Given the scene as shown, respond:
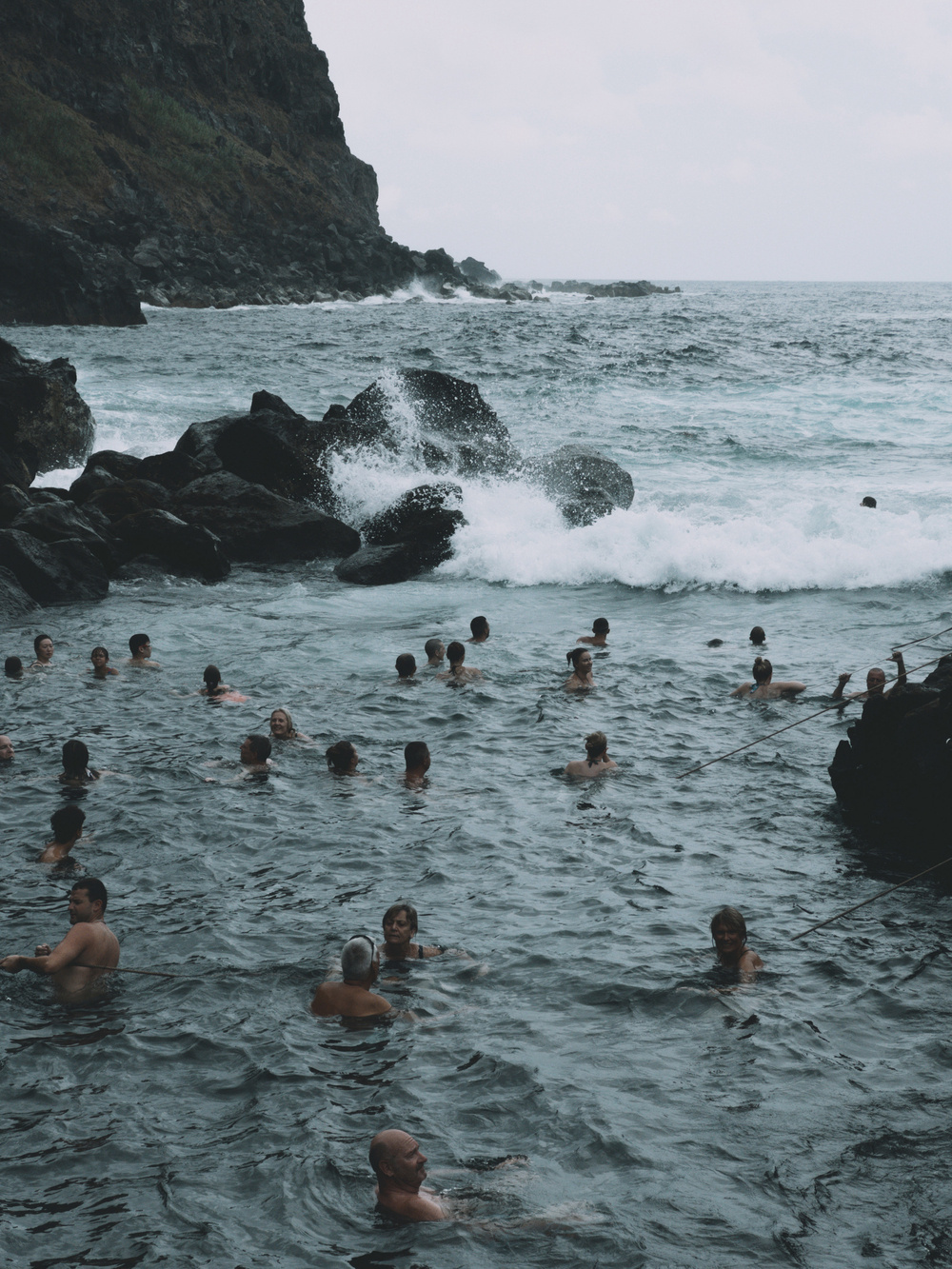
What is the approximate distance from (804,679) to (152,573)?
10.9 meters

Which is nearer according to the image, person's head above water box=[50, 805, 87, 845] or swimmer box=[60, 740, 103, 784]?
person's head above water box=[50, 805, 87, 845]

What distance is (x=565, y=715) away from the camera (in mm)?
12789

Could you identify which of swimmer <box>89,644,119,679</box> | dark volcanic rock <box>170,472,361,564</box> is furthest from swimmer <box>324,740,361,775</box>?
dark volcanic rock <box>170,472,361,564</box>

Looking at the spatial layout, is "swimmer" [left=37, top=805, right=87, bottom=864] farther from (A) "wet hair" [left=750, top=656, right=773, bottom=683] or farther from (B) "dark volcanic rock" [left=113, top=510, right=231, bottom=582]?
(B) "dark volcanic rock" [left=113, top=510, right=231, bottom=582]

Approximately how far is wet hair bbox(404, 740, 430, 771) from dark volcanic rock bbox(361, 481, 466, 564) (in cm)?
1089

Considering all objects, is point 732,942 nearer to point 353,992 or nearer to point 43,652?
point 353,992

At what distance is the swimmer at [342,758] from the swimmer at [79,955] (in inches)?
140

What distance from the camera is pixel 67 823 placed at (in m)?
8.74

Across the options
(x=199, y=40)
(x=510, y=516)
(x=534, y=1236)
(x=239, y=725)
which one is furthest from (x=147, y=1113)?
(x=199, y=40)

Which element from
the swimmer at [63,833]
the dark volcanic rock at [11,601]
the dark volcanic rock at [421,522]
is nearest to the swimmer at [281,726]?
the swimmer at [63,833]

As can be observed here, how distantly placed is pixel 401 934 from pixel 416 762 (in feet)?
10.8

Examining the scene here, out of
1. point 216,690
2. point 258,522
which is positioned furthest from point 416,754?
point 258,522

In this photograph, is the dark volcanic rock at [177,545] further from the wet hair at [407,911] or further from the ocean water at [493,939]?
the wet hair at [407,911]

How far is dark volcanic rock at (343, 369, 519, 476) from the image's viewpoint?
80.9 ft
